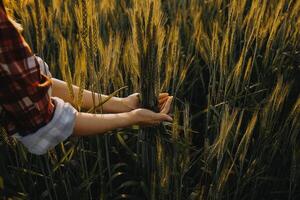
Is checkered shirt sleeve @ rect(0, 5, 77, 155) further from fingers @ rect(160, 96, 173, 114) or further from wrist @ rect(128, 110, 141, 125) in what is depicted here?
fingers @ rect(160, 96, 173, 114)

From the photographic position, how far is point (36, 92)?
34.5 inches

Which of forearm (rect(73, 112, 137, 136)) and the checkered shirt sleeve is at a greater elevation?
the checkered shirt sleeve

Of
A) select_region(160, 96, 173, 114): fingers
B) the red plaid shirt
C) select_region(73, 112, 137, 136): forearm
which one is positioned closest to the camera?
the red plaid shirt

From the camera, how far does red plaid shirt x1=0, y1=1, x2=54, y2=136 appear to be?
0.83m

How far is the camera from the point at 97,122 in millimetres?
1021

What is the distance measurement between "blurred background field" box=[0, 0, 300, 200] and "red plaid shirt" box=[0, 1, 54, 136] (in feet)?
0.35

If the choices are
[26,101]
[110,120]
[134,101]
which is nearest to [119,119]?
[110,120]

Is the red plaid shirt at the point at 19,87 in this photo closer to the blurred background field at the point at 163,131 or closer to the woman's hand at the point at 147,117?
the blurred background field at the point at 163,131

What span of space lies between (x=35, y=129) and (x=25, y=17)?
69 centimetres

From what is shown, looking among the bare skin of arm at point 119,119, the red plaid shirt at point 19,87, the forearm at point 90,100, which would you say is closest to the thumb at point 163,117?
the bare skin of arm at point 119,119

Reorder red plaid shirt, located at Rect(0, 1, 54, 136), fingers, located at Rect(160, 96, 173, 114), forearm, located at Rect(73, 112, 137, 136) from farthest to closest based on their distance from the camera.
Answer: fingers, located at Rect(160, 96, 173, 114), forearm, located at Rect(73, 112, 137, 136), red plaid shirt, located at Rect(0, 1, 54, 136)

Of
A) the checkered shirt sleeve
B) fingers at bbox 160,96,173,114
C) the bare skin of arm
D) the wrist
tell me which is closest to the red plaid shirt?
the checkered shirt sleeve

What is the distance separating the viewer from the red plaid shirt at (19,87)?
829 mm

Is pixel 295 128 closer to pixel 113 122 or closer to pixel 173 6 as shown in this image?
pixel 113 122
